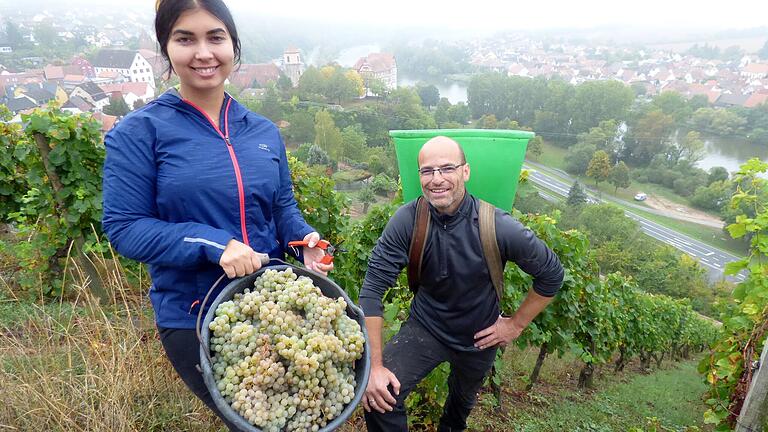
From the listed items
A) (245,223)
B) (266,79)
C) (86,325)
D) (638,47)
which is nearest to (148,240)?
(245,223)

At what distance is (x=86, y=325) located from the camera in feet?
9.51

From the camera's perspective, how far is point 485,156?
2.30 metres

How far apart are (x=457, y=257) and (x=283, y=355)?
1154 millimetres

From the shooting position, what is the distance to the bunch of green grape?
4.22 feet

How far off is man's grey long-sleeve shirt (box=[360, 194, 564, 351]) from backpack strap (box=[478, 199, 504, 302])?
25 millimetres

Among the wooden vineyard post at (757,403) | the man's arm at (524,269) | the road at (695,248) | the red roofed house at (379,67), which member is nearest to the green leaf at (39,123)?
the man's arm at (524,269)

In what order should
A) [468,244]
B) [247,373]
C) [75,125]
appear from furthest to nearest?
1. [75,125]
2. [468,244]
3. [247,373]

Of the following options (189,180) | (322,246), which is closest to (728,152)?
(322,246)

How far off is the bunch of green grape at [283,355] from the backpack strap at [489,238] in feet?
3.11

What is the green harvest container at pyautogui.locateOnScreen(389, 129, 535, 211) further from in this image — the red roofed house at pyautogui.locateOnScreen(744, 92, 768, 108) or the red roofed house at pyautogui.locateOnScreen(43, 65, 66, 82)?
the red roofed house at pyautogui.locateOnScreen(744, 92, 768, 108)

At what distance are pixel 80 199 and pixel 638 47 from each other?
162m

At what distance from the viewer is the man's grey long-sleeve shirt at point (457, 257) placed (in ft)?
7.14

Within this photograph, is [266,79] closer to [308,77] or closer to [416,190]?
[308,77]

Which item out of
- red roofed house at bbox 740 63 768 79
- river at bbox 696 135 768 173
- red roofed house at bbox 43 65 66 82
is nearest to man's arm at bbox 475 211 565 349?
river at bbox 696 135 768 173
